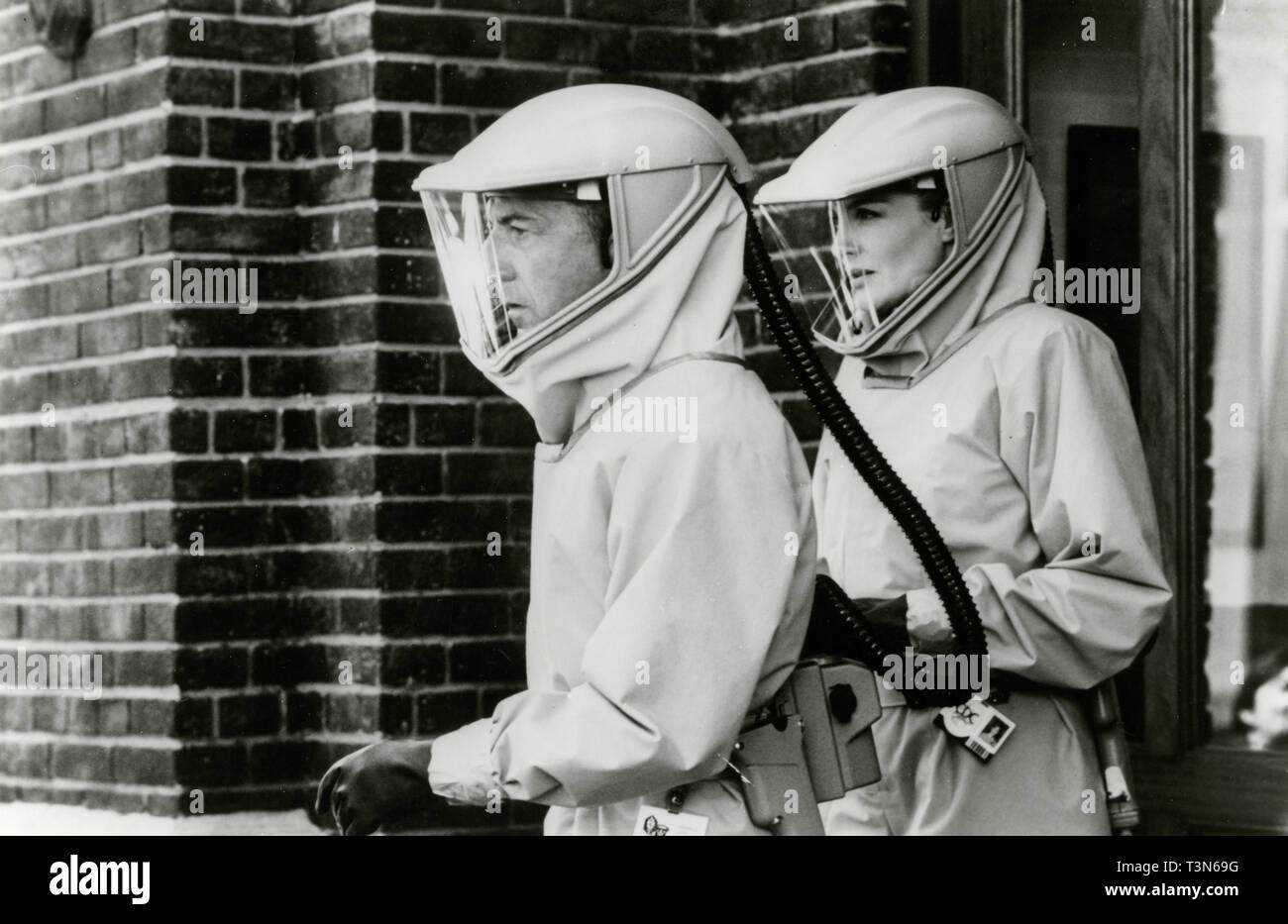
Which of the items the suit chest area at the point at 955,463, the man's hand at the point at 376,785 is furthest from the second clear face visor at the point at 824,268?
the man's hand at the point at 376,785

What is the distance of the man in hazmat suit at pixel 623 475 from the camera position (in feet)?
10.4

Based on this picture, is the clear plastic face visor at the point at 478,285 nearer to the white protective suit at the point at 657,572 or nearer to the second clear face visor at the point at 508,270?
the second clear face visor at the point at 508,270

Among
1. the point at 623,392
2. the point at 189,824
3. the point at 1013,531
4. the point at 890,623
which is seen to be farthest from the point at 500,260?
the point at 189,824

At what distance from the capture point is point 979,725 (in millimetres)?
4047

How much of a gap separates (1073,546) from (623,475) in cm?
103

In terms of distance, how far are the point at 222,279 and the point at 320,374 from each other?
0.30m

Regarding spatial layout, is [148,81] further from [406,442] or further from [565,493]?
[565,493]

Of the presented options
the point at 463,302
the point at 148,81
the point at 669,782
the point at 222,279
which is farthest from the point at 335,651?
the point at 669,782

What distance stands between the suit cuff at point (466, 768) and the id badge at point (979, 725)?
107cm

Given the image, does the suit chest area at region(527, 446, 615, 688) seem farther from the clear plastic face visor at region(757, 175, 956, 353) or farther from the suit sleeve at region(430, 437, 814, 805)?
the clear plastic face visor at region(757, 175, 956, 353)

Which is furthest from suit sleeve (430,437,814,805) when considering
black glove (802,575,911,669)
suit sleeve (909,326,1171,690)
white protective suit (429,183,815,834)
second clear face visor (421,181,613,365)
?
suit sleeve (909,326,1171,690)

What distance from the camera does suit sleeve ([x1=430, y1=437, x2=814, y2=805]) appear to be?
315 cm

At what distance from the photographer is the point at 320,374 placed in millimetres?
5027

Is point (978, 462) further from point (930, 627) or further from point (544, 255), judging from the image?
point (544, 255)
